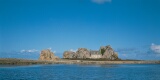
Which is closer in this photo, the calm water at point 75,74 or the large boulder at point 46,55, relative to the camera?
the calm water at point 75,74

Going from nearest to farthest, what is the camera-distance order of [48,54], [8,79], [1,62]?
[8,79], [1,62], [48,54]

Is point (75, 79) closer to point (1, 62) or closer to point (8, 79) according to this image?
point (8, 79)

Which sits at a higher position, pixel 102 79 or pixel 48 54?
pixel 48 54

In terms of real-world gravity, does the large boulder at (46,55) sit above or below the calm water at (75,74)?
above

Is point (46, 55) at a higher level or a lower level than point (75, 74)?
higher

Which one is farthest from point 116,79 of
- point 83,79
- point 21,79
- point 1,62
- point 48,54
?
point 48,54

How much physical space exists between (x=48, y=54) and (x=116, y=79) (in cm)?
13732

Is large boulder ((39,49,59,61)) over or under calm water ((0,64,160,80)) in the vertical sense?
over

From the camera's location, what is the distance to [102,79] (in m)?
59.2

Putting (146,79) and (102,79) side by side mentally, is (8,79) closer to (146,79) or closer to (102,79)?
(102,79)

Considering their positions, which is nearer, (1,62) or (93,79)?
(93,79)

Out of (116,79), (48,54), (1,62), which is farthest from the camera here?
(48,54)

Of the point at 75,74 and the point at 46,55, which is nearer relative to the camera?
the point at 75,74

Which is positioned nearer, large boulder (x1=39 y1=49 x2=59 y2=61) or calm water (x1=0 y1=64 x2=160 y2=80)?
calm water (x1=0 y1=64 x2=160 y2=80)
